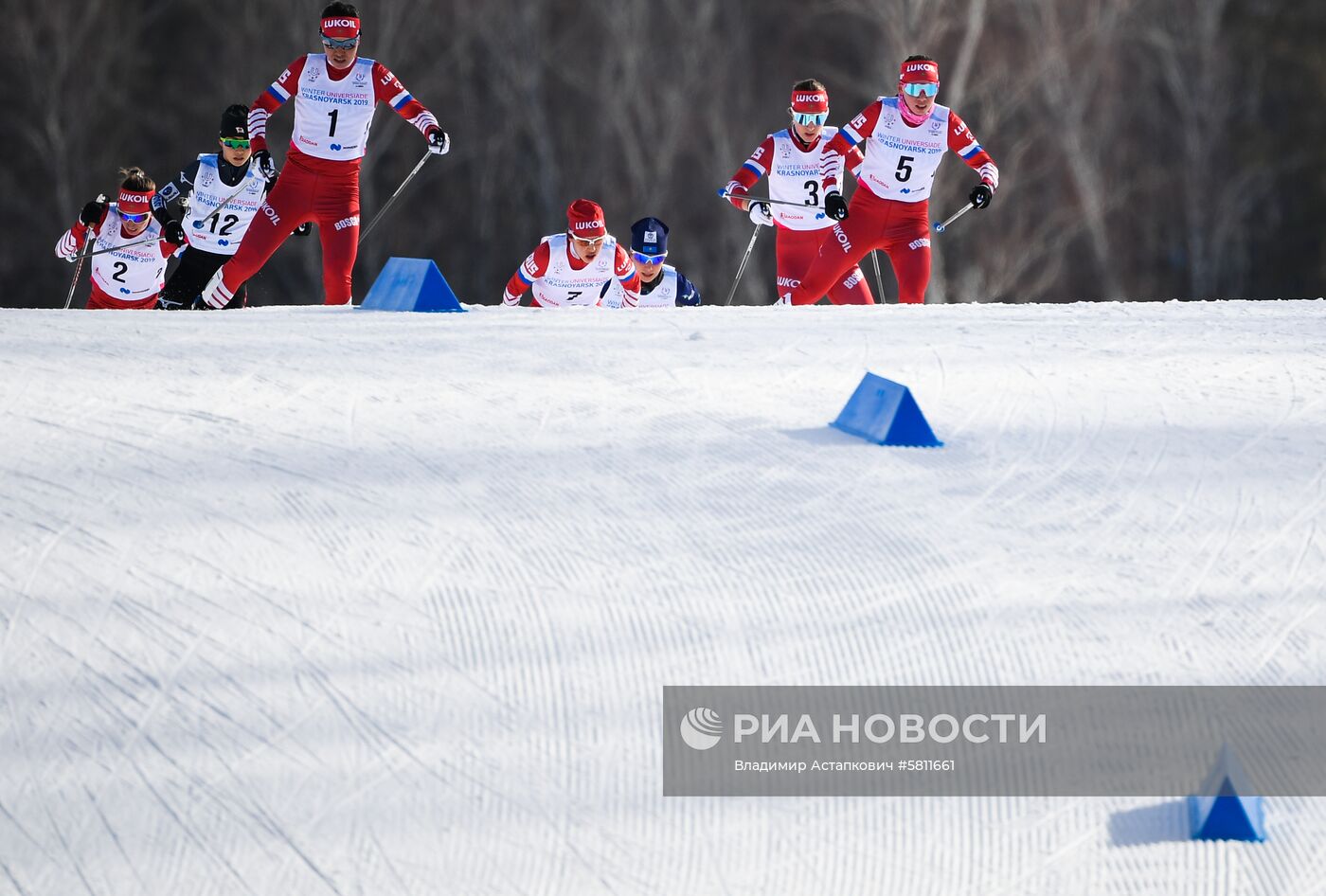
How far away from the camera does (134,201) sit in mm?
9898

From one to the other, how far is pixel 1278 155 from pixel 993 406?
A: 71.8 feet

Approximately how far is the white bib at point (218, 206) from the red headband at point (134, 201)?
61cm

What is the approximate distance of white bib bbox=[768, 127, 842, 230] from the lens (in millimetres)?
9719

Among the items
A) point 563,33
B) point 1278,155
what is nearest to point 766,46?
point 563,33

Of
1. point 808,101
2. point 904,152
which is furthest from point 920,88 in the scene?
point 808,101

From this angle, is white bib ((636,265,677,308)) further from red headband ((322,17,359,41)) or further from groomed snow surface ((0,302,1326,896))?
groomed snow surface ((0,302,1326,896))

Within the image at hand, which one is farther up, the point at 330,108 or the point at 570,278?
the point at 330,108

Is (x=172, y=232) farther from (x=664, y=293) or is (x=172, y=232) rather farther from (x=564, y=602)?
(x=564, y=602)

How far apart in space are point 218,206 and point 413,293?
3.46m

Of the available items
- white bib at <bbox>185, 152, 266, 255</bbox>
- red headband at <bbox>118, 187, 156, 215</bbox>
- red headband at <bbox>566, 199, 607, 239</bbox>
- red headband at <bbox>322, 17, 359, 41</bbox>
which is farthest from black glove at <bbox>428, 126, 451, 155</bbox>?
red headband at <bbox>118, 187, 156, 215</bbox>

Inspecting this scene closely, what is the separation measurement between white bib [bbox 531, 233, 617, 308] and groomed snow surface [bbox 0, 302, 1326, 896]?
4.70 m

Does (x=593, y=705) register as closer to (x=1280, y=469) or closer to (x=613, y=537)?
(x=613, y=537)

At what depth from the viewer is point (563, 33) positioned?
24.3m

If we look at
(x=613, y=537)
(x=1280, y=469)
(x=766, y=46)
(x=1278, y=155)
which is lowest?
(x=613, y=537)
